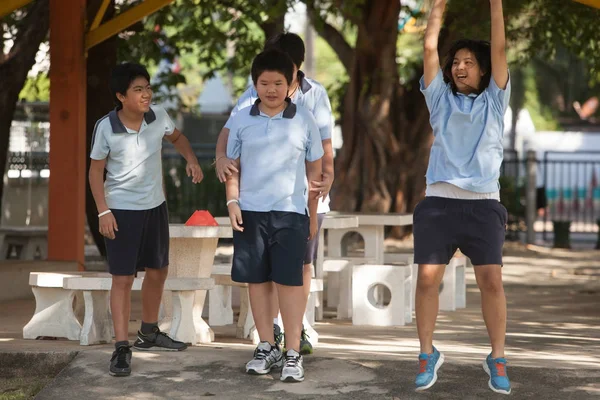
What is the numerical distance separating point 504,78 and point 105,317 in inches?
115

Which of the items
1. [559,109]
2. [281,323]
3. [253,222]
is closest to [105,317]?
[281,323]

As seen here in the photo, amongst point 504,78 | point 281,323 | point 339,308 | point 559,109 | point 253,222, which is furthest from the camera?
point 559,109

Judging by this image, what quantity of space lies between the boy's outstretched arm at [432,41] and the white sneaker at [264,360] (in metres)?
1.55

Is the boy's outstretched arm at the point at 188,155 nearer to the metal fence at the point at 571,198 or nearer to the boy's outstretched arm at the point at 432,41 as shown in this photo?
the boy's outstretched arm at the point at 432,41

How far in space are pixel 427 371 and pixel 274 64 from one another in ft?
5.53

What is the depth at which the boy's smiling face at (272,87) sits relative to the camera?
19.4 ft

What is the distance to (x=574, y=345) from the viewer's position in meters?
7.21

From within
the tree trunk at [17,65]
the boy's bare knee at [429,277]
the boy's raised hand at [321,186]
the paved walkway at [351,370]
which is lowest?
the paved walkway at [351,370]

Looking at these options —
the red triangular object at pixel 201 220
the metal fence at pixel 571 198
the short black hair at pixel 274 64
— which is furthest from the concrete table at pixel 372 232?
the metal fence at pixel 571 198

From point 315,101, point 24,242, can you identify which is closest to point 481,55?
point 315,101

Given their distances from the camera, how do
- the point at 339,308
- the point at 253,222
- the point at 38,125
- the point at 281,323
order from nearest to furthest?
1. the point at 253,222
2. the point at 281,323
3. the point at 339,308
4. the point at 38,125

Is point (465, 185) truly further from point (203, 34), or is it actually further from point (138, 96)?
point (203, 34)

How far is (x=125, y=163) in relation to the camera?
20.6ft

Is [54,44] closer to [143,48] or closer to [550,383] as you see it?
[143,48]
